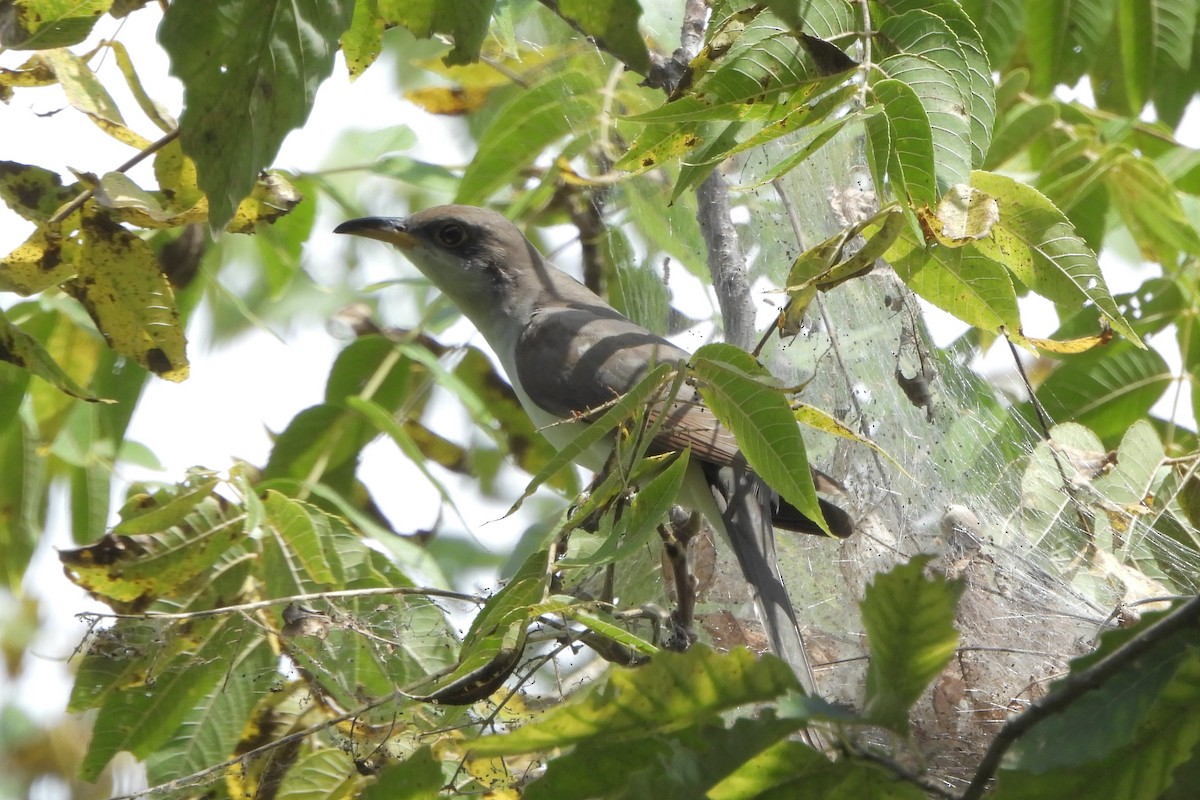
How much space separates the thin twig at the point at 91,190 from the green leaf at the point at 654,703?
1.53m

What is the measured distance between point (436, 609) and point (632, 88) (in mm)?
1875

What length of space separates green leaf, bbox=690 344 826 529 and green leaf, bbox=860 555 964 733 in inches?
18.8

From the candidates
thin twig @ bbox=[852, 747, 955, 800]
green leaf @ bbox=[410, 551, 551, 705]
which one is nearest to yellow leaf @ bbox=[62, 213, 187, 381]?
green leaf @ bbox=[410, 551, 551, 705]

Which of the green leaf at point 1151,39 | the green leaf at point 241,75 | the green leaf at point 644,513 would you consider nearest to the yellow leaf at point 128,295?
the green leaf at point 241,75

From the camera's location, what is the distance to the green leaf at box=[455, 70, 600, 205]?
344 cm

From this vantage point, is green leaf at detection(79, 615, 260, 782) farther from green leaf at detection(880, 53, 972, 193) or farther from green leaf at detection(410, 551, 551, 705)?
green leaf at detection(880, 53, 972, 193)

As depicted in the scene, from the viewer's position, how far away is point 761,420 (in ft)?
5.91

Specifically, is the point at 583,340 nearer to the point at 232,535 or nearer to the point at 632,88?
the point at 632,88

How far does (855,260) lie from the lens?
189 cm

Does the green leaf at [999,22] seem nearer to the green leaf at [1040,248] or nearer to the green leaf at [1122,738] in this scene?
the green leaf at [1040,248]

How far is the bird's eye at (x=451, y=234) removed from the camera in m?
4.59

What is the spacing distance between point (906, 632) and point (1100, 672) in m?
0.21

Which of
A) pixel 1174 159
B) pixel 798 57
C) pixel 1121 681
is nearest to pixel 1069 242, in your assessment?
pixel 798 57

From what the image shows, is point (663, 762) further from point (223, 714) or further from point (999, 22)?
point (999, 22)
